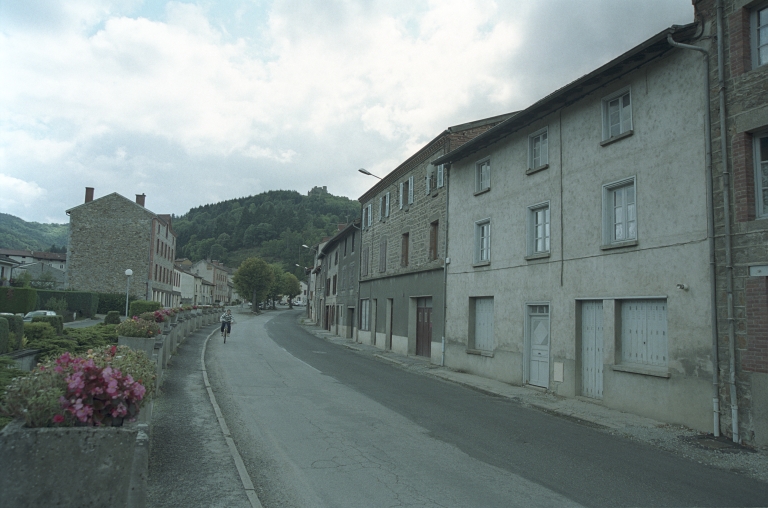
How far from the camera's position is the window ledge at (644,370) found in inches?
426

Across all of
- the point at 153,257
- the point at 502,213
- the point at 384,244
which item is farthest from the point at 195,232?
the point at 502,213

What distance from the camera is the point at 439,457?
24.5ft

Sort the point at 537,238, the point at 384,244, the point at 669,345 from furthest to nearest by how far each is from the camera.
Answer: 1. the point at 384,244
2. the point at 537,238
3. the point at 669,345

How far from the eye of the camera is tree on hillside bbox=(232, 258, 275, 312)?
249 feet

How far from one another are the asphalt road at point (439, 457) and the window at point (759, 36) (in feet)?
23.0

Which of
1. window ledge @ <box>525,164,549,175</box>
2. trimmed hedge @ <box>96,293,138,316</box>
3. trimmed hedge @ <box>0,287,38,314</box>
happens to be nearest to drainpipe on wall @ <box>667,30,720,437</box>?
window ledge @ <box>525,164,549,175</box>

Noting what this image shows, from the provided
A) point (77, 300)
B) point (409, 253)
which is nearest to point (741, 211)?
point (409, 253)

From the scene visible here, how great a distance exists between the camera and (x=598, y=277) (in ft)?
42.4

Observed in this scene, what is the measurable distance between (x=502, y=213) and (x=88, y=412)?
14707 mm

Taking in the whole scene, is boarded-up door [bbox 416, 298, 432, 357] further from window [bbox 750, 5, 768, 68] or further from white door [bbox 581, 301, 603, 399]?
window [bbox 750, 5, 768, 68]

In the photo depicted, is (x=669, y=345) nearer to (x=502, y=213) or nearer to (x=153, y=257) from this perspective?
(x=502, y=213)

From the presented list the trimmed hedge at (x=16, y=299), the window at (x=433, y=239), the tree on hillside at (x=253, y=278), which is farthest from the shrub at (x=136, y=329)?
the tree on hillside at (x=253, y=278)

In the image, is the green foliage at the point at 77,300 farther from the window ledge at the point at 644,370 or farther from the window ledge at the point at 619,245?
the window ledge at the point at 644,370

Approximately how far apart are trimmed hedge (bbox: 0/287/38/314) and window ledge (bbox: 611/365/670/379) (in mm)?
36066
